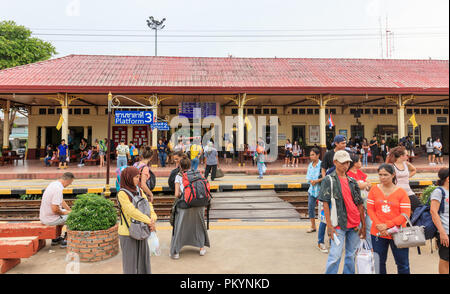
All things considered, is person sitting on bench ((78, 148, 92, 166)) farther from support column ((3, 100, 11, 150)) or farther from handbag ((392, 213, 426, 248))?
handbag ((392, 213, 426, 248))

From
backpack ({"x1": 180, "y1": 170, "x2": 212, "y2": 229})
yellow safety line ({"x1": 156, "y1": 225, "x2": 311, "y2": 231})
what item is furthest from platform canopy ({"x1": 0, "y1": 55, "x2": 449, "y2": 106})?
backpack ({"x1": 180, "y1": 170, "x2": 212, "y2": 229})

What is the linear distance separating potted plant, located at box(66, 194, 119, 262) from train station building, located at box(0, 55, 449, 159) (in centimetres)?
855

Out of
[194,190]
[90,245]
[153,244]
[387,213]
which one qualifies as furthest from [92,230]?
[387,213]

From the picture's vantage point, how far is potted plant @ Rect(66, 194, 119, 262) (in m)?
3.98

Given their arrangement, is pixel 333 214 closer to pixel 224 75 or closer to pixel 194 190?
pixel 194 190

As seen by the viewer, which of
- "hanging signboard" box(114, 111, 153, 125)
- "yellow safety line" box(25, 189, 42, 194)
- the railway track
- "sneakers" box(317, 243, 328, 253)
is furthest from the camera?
"yellow safety line" box(25, 189, 42, 194)

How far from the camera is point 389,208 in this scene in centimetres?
295

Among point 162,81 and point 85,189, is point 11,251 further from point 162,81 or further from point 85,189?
point 162,81

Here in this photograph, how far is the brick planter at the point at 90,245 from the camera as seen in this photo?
13.0 feet

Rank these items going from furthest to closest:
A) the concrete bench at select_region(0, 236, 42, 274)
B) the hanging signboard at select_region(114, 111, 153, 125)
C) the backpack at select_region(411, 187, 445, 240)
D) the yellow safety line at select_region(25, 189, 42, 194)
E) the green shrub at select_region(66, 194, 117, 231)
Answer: the yellow safety line at select_region(25, 189, 42, 194)
the hanging signboard at select_region(114, 111, 153, 125)
the green shrub at select_region(66, 194, 117, 231)
the concrete bench at select_region(0, 236, 42, 274)
the backpack at select_region(411, 187, 445, 240)

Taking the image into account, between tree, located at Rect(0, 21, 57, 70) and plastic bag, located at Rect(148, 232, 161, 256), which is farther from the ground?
tree, located at Rect(0, 21, 57, 70)

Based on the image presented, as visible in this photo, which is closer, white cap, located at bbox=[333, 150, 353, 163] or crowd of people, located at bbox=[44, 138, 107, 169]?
white cap, located at bbox=[333, 150, 353, 163]

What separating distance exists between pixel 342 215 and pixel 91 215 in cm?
352
